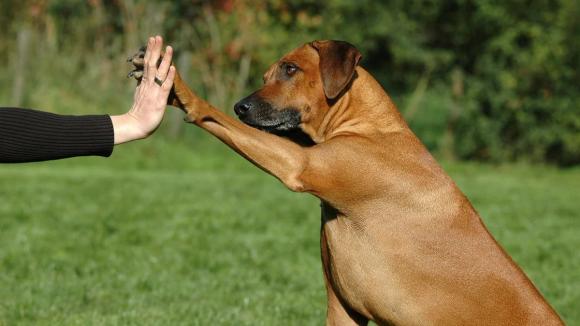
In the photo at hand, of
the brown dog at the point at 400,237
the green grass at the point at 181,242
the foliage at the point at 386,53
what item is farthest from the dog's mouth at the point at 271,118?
the foliage at the point at 386,53

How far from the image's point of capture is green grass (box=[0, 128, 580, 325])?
19.6 ft

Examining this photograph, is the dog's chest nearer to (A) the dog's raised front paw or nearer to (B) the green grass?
(A) the dog's raised front paw

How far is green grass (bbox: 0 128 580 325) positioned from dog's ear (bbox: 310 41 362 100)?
6.70 feet

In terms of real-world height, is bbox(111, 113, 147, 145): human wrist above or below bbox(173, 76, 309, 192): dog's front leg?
below

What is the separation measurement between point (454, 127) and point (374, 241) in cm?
1361

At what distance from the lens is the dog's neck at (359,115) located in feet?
13.4

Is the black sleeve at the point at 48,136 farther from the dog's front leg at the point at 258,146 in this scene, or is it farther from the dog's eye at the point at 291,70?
the dog's eye at the point at 291,70

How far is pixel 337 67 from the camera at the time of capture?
13.6ft

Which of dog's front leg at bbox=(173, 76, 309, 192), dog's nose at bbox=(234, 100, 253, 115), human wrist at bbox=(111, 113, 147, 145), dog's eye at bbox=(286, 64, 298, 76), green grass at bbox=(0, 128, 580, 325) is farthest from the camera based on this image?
green grass at bbox=(0, 128, 580, 325)

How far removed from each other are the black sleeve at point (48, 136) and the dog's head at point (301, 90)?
2.31 feet

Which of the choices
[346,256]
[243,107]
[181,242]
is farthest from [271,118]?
[181,242]

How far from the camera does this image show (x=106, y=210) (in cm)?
954

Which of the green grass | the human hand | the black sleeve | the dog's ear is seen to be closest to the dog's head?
the dog's ear

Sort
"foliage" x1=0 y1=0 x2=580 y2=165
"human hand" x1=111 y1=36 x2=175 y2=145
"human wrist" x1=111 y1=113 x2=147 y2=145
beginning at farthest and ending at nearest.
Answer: "foliage" x1=0 y1=0 x2=580 y2=165, "human wrist" x1=111 y1=113 x2=147 y2=145, "human hand" x1=111 y1=36 x2=175 y2=145
